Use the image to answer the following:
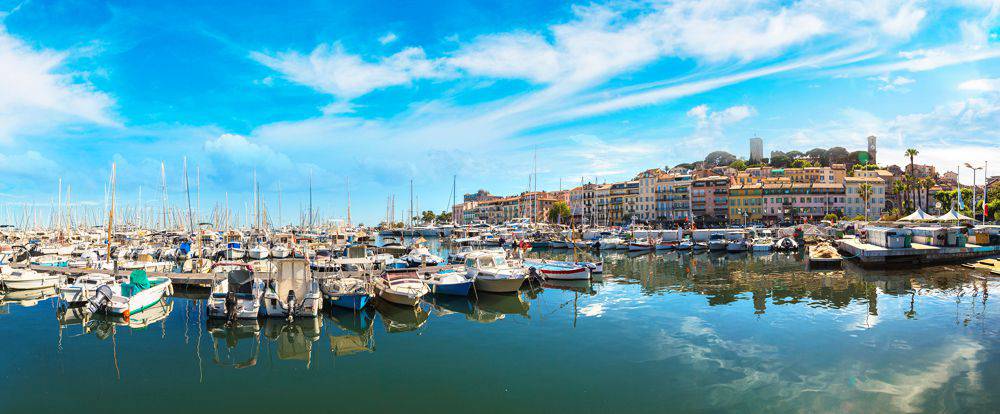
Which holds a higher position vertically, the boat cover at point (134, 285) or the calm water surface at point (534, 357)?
the boat cover at point (134, 285)

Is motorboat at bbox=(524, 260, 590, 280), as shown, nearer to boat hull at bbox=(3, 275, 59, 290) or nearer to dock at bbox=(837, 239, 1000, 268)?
dock at bbox=(837, 239, 1000, 268)

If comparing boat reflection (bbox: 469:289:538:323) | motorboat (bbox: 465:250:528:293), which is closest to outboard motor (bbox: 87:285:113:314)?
boat reflection (bbox: 469:289:538:323)

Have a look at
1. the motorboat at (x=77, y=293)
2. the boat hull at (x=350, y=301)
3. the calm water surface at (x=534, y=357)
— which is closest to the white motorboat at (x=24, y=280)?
the calm water surface at (x=534, y=357)

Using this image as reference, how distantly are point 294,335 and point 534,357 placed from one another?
11.0 meters

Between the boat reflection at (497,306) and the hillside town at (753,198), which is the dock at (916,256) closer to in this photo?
the boat reflection at (497,306)

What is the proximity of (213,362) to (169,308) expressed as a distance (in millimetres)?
13092

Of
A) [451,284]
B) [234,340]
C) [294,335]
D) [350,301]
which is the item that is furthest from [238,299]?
[451,284]

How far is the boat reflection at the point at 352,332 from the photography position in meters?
20.8

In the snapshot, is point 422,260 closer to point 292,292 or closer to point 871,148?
point 292,292

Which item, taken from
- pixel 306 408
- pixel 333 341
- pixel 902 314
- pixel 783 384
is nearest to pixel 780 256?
pixel 902 314

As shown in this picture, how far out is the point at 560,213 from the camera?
146m

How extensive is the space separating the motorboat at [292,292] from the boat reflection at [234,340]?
3.92 ft

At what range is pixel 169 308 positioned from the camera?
2919cm

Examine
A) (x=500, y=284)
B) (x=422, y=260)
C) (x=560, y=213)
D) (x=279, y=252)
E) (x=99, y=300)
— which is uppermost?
(x=560, y=213)
